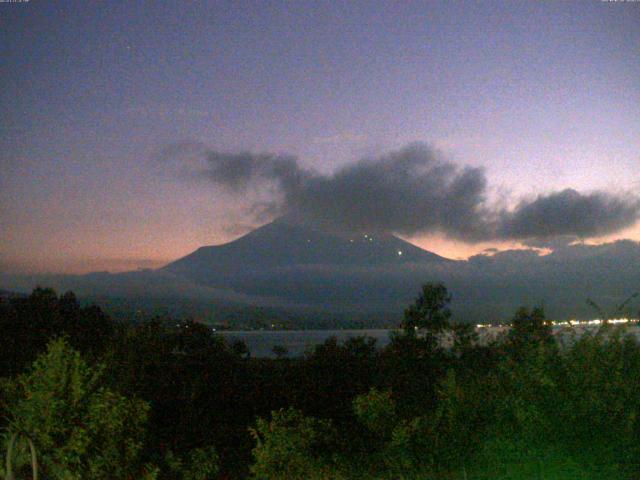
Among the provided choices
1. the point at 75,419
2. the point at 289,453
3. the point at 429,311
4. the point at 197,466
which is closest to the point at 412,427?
the point at 289,453

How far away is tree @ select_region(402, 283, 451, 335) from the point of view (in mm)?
24984

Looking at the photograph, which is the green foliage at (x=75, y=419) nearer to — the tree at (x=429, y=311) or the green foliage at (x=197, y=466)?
the green foliage at (x=197, y=466)

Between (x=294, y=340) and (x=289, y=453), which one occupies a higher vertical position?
(x=289, y=453)

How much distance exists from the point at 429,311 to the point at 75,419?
64.5 feet

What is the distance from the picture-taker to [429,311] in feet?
82.9

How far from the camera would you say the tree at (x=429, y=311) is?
82.0 ft

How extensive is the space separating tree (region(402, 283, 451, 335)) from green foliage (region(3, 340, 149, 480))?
61.2ft

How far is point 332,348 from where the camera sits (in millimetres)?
18797

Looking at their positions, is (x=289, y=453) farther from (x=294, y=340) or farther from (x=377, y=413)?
(x=294, y=340)

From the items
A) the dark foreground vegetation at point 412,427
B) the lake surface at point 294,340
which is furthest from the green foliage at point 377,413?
the lake surface at point 294,340

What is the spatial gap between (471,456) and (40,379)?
4216 millimetres

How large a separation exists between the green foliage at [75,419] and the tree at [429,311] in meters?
18.7

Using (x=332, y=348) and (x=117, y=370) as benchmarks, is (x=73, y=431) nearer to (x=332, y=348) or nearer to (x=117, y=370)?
(x=117, y=370)

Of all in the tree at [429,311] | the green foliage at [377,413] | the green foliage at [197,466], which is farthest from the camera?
the tree at [429,311]
